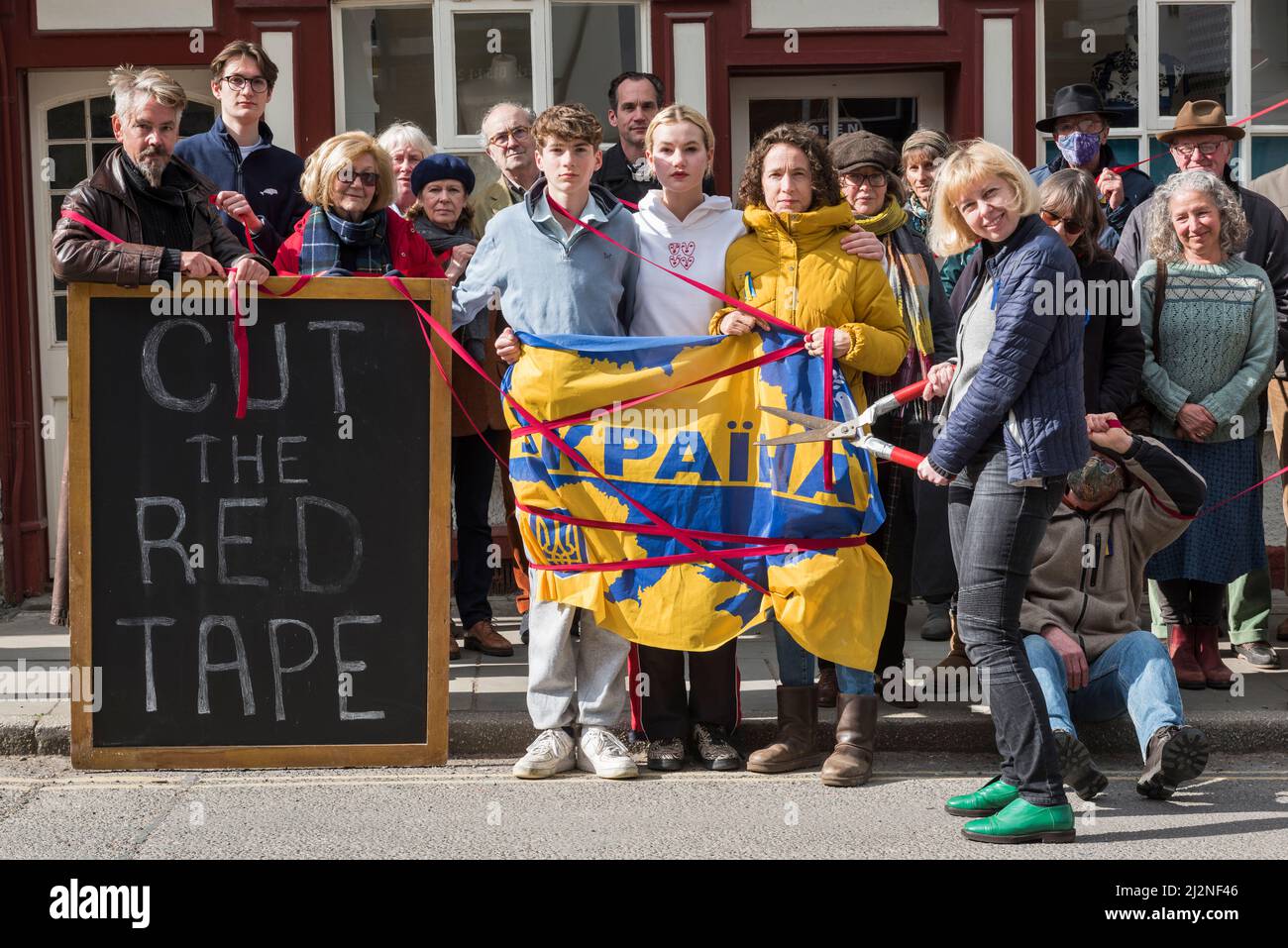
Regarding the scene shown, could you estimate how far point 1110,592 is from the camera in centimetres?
556

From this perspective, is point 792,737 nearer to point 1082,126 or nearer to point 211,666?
point 211,666

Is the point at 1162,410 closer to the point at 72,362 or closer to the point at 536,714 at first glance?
the point at 536,714

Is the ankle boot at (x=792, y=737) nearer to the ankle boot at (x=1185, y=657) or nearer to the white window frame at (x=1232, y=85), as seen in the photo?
the ankle boot at (x=1185, y=657)

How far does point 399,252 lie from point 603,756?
2.00 metres

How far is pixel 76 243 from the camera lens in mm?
5254

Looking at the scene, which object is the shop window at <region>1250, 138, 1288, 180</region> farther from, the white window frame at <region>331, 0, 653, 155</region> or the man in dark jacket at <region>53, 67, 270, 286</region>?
the man in dark jacket at <region>53, 67, 270, 286</region>

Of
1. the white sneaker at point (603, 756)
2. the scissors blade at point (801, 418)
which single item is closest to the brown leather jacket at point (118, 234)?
the scissors blade at point (801, 418)

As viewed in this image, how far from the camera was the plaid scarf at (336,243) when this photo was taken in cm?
559

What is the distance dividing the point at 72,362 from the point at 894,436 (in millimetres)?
3003

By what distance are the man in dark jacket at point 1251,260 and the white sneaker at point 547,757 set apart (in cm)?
277

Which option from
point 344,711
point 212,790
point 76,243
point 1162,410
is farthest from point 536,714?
point 1162,410

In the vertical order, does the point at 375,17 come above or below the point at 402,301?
above

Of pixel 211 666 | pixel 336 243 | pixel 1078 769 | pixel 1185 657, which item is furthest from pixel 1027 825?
pixel 336 243

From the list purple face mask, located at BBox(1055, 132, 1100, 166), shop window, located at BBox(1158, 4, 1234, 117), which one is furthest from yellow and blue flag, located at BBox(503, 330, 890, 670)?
shop window, located at BBox(1158, 4, 1234, 117)
